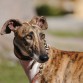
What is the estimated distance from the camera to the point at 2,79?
15508mm

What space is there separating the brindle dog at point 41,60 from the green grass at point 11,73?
457 cm

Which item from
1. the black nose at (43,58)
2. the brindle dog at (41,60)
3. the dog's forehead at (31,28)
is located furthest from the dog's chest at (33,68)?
the dog's forehead at (31,28)

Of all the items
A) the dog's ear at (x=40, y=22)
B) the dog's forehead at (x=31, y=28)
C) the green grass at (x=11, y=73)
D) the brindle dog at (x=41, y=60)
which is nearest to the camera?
the brindle dog at (x=41, y=60)

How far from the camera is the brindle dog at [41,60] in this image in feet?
34.1

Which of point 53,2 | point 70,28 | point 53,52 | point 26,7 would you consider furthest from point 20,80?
point 53,2

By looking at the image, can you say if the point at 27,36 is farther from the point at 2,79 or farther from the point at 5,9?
the point at 5,9

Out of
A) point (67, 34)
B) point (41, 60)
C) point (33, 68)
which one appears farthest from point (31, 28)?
point (67, 34)

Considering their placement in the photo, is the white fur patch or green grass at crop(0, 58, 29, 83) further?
green grass at crop(0, 58, 29, 83)

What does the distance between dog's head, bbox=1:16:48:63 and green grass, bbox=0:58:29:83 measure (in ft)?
14.9

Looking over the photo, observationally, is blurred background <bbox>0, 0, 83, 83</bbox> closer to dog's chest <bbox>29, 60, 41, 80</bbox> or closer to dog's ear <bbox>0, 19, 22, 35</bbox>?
dog's ear <bbox>0, 19, 22, 35</bbox>

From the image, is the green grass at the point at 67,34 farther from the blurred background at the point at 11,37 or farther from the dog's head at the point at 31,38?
the dog's head at the point at 31,38

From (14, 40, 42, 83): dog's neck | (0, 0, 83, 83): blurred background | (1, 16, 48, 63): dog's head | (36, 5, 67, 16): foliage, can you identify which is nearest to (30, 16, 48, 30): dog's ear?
(1, 16, 48, 63): dog's head

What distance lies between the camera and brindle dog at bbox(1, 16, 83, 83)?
34.1ft

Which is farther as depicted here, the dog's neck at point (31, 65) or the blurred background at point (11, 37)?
the blurred background at point (11, 37)
